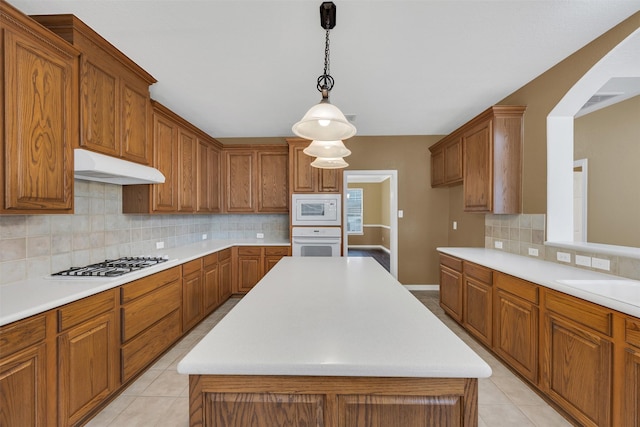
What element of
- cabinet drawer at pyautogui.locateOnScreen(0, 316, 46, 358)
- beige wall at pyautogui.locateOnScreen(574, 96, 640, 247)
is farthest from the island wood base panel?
beige wall at pyautogui.locateOnScreen(574, 96, 640, 247)

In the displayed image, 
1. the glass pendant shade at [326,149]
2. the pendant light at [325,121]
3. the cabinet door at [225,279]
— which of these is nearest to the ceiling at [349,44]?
the pendant light at [325,121]

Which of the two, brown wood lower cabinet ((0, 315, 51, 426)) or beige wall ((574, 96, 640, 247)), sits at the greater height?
beige wall ((574, 96, 640, 247))

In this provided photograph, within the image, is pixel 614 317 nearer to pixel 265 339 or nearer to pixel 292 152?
pixel 265 339

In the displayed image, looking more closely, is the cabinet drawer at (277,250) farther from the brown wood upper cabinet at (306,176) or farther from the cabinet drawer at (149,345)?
the cabinet drawer at (149,345)

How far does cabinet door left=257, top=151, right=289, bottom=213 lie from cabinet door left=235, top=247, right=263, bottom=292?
0.68m

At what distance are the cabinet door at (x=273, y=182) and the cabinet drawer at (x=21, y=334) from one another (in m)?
3.03

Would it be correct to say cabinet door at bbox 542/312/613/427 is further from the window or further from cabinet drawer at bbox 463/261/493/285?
the window

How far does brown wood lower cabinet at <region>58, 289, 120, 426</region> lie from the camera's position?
149 cm

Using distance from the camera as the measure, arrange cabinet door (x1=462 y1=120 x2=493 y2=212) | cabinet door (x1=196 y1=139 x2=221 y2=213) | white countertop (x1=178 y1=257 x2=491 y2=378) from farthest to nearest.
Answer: cabinet door (x1=196 y1=139 x2=221 y2=213) < cabinet door (x1=462 y1=120 x2=493 y2=212) < white countertop (x1=178 y1=257 x2=491 y2=378)

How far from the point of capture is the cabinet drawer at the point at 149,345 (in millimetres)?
1989

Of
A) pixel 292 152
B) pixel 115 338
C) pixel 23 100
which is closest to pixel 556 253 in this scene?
pixel 292 152

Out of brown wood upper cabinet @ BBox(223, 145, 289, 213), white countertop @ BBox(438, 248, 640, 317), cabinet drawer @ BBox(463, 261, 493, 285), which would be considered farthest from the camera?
brown wood upper cabinet @ BBox(223, 145, 289, 213)

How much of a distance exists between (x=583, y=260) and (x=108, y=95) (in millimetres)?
3841

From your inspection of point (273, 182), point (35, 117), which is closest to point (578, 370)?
point (35, 117)
